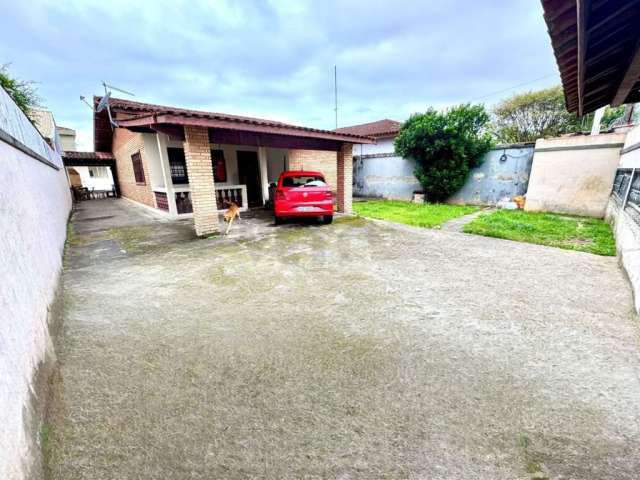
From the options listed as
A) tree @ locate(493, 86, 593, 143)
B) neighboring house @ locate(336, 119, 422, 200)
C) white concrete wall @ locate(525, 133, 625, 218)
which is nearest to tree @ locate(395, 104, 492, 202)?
neighboring house @ locate(336, 119, 422, 200)

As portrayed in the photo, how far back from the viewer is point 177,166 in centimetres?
1011

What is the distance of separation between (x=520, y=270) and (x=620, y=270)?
1488 mm

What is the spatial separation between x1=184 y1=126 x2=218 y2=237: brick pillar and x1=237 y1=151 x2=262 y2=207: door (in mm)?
5756

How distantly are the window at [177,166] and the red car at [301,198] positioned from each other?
16.9 ft

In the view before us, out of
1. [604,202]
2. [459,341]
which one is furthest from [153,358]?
[604,202]

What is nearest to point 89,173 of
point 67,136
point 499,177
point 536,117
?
point 67,136

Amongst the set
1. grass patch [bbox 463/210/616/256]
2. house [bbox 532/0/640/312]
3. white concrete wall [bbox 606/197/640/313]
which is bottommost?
grass patch [bbox 463/210/616/256]

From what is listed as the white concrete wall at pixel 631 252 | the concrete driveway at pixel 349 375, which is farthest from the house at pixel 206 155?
the white concrete wall at pixel 631 252

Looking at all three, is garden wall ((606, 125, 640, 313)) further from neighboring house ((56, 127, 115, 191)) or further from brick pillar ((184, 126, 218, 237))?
Answer: neighboring house ((56, 127, 115, 191))

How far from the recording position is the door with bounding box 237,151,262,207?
475 inches

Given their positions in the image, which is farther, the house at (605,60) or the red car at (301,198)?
the red car at (301,198)

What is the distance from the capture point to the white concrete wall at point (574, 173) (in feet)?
26.2

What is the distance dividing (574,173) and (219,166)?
13196mm

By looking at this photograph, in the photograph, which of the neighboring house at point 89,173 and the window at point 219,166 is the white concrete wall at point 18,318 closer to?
the window at point 219,166
